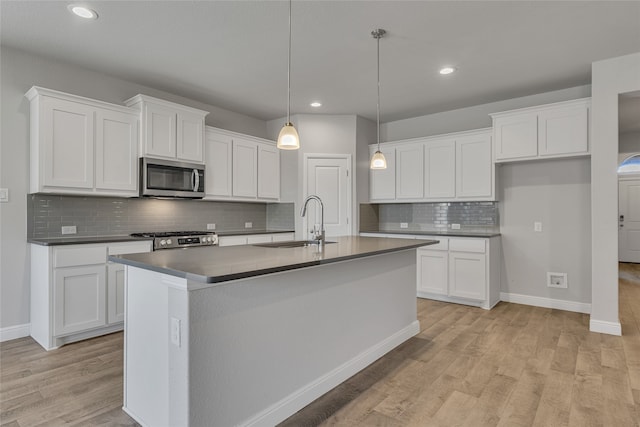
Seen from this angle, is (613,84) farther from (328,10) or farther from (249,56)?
(249,56)

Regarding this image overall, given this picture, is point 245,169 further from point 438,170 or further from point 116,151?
point 438,170

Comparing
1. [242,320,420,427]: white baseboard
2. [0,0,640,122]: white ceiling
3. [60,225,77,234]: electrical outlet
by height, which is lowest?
[242,320,420,427]: white baseboard

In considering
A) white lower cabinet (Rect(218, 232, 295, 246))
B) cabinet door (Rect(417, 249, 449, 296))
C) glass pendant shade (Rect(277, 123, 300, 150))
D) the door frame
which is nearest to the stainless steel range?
white lower cabinet (Rect(218, 232, 295, 246))

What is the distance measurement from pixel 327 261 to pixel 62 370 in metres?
2.25

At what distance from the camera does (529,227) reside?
179 inches

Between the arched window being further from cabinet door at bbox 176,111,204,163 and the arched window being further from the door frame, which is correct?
cabinet door at bbox 176,111,204,163

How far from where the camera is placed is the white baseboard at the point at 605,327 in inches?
136

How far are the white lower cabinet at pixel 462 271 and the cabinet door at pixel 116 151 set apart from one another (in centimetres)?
364

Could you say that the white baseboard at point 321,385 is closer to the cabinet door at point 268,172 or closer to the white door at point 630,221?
the cabinet door at point 268,172

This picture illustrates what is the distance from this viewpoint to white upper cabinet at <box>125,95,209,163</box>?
3.76m

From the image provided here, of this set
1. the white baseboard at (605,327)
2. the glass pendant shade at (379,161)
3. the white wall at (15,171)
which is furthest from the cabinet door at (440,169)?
the white wall at (15,171)

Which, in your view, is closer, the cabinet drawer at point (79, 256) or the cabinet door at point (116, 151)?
the cabinet drawer at point (79, 256)

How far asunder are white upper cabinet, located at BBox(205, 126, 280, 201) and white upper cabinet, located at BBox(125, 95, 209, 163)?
0.25 m

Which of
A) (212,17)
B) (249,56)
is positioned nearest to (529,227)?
(249,56)
